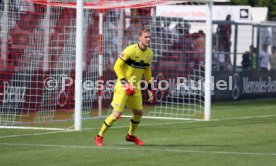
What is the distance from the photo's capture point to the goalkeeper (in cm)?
1534

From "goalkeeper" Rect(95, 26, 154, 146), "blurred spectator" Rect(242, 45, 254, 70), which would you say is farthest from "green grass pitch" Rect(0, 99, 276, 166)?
"blurred spectator" Rect(242, 45, 254, 70)

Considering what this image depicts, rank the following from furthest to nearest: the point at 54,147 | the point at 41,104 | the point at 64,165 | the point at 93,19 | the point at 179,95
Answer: the point at 179,95, the point at 93,19, the point at 41,104, the point at 54,147, the point at 64,165

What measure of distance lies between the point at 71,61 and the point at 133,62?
7.28 m

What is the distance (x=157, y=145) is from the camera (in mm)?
15523

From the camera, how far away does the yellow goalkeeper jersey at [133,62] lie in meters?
15.5

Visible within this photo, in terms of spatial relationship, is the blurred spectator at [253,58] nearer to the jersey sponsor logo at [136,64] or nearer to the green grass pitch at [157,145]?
the green grass pitch at [157,145]

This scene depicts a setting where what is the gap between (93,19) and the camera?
2358cm

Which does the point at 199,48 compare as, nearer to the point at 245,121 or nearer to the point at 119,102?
the point at 245,121

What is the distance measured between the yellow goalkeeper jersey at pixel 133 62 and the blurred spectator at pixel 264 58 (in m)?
17.1

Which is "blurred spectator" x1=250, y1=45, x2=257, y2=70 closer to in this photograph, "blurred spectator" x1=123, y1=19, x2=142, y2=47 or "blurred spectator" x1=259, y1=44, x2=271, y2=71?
"blurred spectator" x1=259, y1=44, x2=271, y2=71

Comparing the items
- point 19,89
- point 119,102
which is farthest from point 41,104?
point 119,102

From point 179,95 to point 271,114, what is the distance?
130 inches

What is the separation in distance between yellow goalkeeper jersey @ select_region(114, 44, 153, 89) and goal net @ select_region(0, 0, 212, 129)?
110 inches

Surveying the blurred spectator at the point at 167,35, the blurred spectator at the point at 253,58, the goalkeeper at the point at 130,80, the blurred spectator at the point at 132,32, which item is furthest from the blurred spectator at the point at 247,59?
the goalkeeper at the point at 130,80
